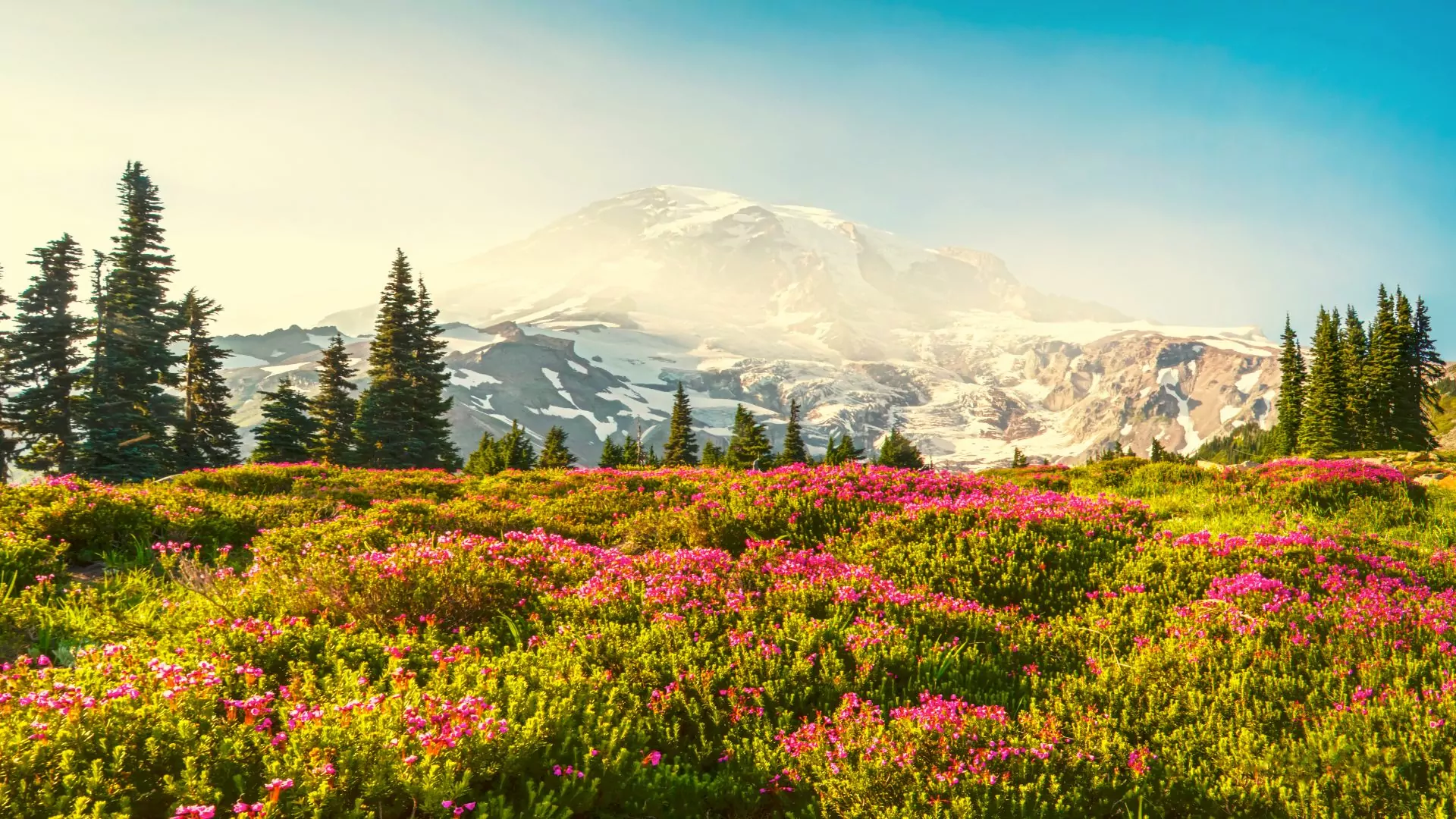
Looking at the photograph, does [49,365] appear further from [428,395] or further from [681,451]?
[681,451]

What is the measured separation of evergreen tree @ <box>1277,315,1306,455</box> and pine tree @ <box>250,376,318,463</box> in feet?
318

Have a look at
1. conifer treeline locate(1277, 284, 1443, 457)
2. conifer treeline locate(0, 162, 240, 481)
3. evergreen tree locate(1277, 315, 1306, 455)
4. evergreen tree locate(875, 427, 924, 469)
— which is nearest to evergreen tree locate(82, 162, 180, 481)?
conifer treeline locate(0, 162, 240, 481)

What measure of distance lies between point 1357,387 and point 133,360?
3831 inches

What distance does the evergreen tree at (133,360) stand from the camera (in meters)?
34.9

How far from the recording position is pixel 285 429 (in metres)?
45.5

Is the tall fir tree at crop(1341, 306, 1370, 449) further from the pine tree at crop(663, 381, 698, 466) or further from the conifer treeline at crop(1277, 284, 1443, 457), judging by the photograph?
the pine tree at crop(663, 381, 698, 466)

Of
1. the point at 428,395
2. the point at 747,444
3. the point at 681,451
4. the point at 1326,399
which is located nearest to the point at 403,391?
the point at 428,395

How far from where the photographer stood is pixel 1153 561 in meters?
7.16

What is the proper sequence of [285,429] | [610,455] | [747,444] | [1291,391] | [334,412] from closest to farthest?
[285,429] → [334,412] → [610,455] → [747,444] → [1291,391]

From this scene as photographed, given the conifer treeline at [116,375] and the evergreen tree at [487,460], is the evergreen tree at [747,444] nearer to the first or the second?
the evergreen tree at [487,460]

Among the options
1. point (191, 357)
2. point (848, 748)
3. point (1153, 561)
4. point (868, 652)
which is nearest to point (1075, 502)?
point (1153, 561)

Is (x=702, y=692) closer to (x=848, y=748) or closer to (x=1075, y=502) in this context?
(x=848, y=748)

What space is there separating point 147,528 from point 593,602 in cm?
669

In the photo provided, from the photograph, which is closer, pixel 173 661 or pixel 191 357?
pixel 173 661
